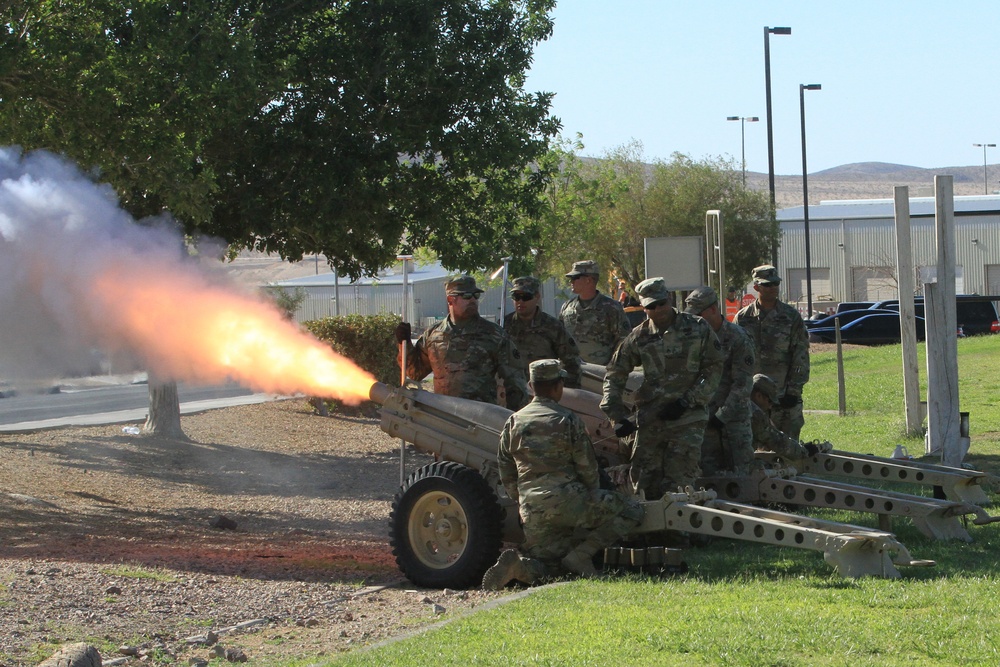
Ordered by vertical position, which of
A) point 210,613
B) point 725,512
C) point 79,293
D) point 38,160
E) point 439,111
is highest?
point 439,111

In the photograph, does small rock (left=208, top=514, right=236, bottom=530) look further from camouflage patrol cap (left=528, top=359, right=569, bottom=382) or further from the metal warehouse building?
the metal warehouse building

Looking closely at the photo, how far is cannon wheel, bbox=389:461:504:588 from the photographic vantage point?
910 cm

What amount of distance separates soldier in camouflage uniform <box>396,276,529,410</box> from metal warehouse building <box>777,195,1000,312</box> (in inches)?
2404

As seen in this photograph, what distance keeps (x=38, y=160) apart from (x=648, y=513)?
702 cm

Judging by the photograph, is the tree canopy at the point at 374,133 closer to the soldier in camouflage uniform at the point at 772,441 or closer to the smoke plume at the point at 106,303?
the smoke plume at the point at 106,303

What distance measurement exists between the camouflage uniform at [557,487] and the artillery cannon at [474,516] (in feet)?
0.84

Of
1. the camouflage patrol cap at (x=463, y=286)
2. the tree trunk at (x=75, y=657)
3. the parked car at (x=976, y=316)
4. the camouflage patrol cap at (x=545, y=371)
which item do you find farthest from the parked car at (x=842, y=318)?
the tree trunk at (x=75, y=657)

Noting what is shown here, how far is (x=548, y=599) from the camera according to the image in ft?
26.2

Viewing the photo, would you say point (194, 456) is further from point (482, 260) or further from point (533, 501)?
point (533, 501)

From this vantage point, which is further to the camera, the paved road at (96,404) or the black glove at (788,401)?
the paved road at (96,404)

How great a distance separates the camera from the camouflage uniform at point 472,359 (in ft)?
35.5

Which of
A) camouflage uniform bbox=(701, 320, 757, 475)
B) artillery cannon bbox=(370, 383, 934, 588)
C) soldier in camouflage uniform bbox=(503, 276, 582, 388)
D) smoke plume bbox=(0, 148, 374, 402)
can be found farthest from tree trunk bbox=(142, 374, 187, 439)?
camouflage uniform bbox=(701, 320, 757, 475)

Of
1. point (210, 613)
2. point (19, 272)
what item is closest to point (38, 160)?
point (19, 272)

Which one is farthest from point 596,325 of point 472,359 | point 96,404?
point 96,404
